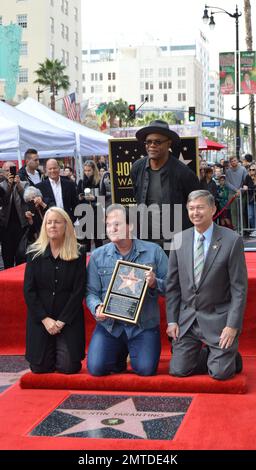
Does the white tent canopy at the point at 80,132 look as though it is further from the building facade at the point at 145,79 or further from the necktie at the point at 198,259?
the building facade at the point at 145,79

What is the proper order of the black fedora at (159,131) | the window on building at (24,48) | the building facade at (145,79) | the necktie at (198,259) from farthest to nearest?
the building facade at (145,79)
the window on building at (24,48)
the black fedora at (159,131)
the necktie at (198,259)

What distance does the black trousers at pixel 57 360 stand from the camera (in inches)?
219

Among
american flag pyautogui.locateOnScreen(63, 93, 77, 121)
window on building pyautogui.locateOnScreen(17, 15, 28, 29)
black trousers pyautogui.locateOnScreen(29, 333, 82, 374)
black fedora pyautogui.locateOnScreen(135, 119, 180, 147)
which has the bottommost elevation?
black trousers pyautogui.locateOnScreen(29, 333, 82, 374)

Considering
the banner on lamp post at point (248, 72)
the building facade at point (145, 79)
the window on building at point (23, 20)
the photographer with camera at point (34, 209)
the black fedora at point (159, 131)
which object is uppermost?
the building facade at point (145, 79)

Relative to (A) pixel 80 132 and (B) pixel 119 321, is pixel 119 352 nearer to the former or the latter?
(B) pixel 119 321

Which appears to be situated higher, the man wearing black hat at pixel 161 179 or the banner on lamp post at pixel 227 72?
the banner on lamp post at pixel 227 72

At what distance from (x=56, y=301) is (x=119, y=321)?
1.73 ft

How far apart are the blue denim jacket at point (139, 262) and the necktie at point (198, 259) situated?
1.08 ft

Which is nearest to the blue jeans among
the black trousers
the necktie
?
the black trousers

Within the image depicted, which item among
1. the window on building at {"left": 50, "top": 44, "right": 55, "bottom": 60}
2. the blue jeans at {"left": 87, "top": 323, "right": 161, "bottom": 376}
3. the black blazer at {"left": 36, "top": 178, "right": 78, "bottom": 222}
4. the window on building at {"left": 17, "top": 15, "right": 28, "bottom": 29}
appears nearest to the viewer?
the blue jeans at {"left": 87, "top": 323, "right": 161, "bottom": 376}

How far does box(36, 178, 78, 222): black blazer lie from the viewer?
388 inches

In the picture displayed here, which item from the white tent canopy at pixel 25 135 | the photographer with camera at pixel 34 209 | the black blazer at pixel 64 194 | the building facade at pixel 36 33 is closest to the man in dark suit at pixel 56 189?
the black blazer at pixel 64 194

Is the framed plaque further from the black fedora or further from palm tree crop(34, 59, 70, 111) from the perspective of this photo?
palm tree crop(34, 59, 70, 111)

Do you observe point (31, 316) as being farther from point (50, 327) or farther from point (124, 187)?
point (124, 187)
